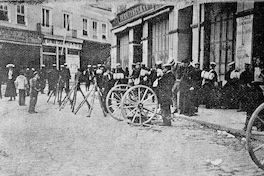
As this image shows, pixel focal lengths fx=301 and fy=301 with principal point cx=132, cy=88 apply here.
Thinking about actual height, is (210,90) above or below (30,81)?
below

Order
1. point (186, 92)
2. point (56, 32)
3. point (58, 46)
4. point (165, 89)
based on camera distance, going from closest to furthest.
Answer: point (165, 89) < point (58, 46) < point (56, 32) < point (186, 92)

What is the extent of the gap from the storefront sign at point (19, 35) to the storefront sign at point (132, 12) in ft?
14.9

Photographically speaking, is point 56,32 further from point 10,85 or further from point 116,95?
point 10,85

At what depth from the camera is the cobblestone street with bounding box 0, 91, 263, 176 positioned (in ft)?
10.8

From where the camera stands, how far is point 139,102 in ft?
20.4

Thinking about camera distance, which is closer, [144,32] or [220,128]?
[220,128]

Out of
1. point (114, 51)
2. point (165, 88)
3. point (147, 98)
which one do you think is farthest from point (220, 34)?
point (114, 51)

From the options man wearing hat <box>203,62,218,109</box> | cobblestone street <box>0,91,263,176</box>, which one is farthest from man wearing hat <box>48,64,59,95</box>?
man wearing hat <box>203,62,218,109</box>

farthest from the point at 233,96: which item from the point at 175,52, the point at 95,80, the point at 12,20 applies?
the point at 12,20

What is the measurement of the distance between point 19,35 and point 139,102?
5713mm

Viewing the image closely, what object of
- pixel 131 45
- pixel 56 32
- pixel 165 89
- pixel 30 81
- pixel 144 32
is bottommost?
pixel 165 89

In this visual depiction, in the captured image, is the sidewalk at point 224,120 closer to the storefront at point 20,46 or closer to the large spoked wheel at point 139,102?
the large spoked wheel at point 139,102

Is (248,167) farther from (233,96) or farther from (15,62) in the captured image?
(15,62)

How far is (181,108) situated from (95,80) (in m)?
2.34
